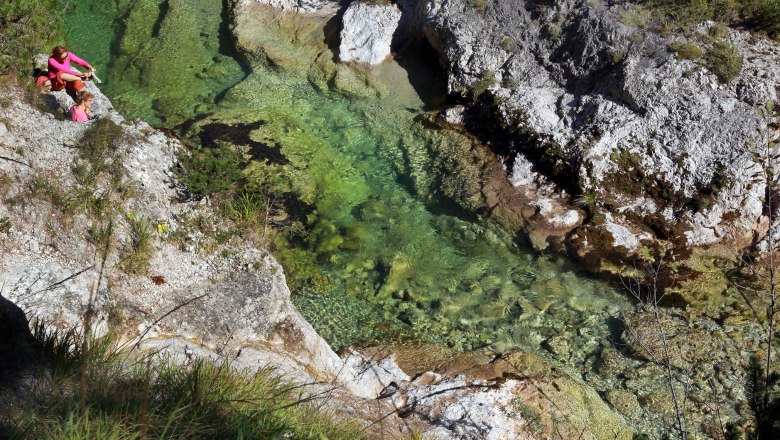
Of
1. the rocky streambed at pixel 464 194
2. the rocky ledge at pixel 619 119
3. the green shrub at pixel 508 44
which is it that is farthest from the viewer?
the green shrub at pixel 508 44

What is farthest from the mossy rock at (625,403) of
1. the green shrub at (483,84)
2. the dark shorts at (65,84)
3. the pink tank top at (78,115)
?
the dark shorts at (65,84)

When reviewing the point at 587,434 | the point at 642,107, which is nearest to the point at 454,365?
the point at 587,434

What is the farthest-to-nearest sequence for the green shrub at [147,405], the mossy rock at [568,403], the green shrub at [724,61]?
1. the green shrub at [724,61]
2. the mossy rock at [568,403]
3. the green shrub at [147,405]

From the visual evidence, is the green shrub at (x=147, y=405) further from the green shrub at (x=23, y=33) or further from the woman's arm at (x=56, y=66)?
the green shrub at (x=23, y=33)

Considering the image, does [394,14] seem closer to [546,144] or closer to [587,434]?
[546,144]

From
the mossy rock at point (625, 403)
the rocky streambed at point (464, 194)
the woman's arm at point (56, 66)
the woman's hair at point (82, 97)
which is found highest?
the woman's arm at point (56, 66)

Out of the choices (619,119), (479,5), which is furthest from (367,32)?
(619,119)

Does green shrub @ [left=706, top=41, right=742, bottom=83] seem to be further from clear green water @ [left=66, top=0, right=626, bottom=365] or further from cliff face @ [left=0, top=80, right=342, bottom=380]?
cliff face @ [left=0, top=80, right=342, bottom=380]
